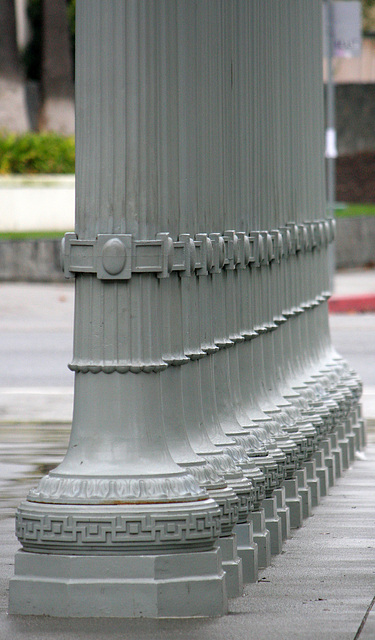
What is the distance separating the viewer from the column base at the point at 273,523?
7.58 meters

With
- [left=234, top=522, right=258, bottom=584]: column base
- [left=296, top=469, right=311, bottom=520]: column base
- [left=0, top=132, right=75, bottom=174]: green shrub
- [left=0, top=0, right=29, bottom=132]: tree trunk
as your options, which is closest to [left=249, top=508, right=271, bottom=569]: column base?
[left=234, top=522, right=258, bottom=584]: column base

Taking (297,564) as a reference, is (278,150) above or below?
above

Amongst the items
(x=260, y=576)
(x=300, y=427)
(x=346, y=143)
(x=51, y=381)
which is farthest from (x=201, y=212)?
(x=346, y=143)

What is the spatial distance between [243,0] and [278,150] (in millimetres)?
1442

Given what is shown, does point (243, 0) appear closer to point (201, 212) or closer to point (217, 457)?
point (201, 212)

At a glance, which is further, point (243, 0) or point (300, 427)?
point (300, 427)

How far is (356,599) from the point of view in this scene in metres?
6.40

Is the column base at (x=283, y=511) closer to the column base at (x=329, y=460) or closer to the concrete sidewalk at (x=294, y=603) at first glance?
the concrete sidewalk at (x=294, y=603)

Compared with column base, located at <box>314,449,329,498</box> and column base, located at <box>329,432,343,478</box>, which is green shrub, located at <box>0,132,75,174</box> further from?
column base, located at <box>314,449,329,498</box>

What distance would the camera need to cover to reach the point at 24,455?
11.0 m

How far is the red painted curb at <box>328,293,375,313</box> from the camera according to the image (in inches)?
932

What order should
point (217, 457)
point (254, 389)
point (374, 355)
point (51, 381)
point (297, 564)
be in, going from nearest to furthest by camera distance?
point (217, 457), point (297, 564), point (254, 389), point (51, 381), point (374, 355)

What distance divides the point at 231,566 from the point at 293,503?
6.97 feet

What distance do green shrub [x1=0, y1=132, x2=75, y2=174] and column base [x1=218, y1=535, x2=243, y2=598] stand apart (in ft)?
78.8
